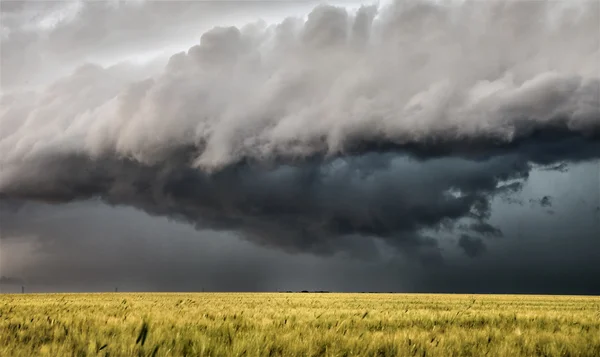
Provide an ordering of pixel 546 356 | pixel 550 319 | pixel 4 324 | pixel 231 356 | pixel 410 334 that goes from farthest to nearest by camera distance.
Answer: pixel 550 319
pixel 4 324
pixel 410 334
pixel 546 356
pixel 231 356

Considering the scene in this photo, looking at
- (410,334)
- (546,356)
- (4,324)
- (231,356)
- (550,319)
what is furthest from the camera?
(550,319)

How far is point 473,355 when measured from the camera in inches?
272

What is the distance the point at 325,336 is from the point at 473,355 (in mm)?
2114

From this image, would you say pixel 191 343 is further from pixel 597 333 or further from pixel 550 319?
pixel 550 319

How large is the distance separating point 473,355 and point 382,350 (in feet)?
4.06

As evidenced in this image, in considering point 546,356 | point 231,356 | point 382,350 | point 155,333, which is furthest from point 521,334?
point 155,333

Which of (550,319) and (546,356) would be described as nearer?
(546,356)

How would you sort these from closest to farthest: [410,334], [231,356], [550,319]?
[231,356]
[410,334]
[550,319]

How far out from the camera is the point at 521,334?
8734mm

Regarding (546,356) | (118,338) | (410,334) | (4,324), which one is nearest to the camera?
(118,338)

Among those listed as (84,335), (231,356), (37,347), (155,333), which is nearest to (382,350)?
(231,356)

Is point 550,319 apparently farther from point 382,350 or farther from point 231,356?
point 231,356

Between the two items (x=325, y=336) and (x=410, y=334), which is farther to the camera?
(x=410, y=334)

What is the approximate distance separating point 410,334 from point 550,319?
5.98 meters
